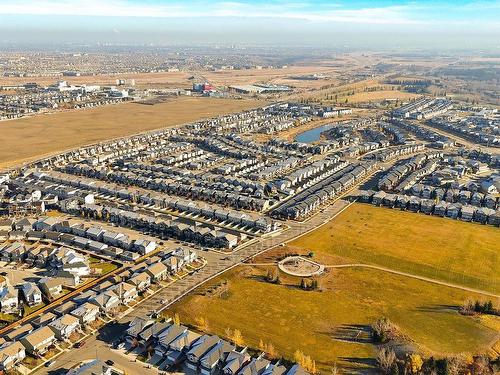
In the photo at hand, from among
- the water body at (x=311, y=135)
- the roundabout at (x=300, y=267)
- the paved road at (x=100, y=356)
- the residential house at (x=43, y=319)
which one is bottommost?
the paved road at (x=100, y=356)

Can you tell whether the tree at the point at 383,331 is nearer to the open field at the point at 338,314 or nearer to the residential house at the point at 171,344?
the open field at the point at 338,314

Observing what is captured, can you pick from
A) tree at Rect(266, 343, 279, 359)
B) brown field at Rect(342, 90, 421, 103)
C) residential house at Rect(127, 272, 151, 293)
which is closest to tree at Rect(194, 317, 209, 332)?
tree at Rect(266, 343, 279, 359)

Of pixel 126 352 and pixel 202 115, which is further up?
pixel 202 115

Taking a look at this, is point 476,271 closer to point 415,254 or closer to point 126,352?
point 415,254

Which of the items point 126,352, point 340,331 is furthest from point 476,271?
point 126,352

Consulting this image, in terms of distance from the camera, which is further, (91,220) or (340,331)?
(91,220)

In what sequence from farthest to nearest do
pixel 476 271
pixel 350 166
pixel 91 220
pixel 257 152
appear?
pixel 257 152
pixel 350 166
pixel 91 220
pixel 476 271

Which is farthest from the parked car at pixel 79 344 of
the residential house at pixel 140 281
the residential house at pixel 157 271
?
the residential house at pixel 157 271
